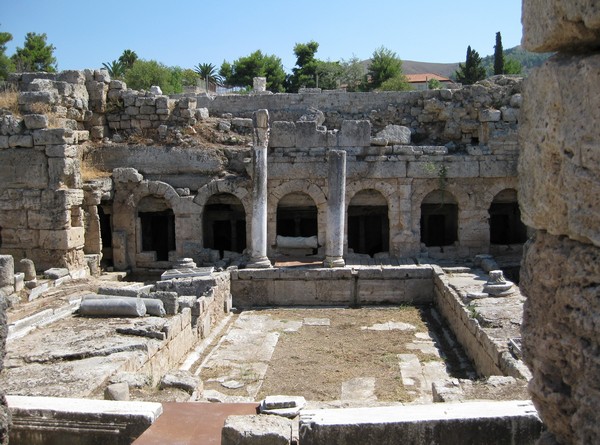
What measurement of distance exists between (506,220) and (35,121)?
1412 cm

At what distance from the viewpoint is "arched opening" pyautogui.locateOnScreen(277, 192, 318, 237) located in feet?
63.5

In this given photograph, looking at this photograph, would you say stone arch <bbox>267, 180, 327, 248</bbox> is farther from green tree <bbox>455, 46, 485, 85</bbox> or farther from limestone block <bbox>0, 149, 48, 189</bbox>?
green tree <bbox>455, 46, 485, 85</bbox>

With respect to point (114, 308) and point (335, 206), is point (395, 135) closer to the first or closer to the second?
point (335, 206)

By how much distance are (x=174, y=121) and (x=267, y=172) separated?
355 cm

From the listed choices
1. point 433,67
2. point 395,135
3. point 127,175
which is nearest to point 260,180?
point 127,175

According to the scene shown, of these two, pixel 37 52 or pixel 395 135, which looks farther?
pixel 37 52

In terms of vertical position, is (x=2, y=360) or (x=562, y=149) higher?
(x=562, y=149)

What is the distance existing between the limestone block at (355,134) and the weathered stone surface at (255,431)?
540 inches

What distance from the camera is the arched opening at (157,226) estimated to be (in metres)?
19.1

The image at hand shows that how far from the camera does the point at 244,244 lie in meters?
21.0

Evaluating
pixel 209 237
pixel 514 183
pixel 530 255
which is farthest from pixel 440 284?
pixel 530 255

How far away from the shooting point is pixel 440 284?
50.3ft

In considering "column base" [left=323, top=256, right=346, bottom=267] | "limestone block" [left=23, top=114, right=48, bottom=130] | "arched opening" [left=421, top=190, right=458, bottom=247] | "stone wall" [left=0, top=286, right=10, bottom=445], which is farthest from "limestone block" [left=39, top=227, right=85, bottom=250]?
"stone wall" [left=0, top=286, right=10, bottom=445]

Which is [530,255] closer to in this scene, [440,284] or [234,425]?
[234,425]
